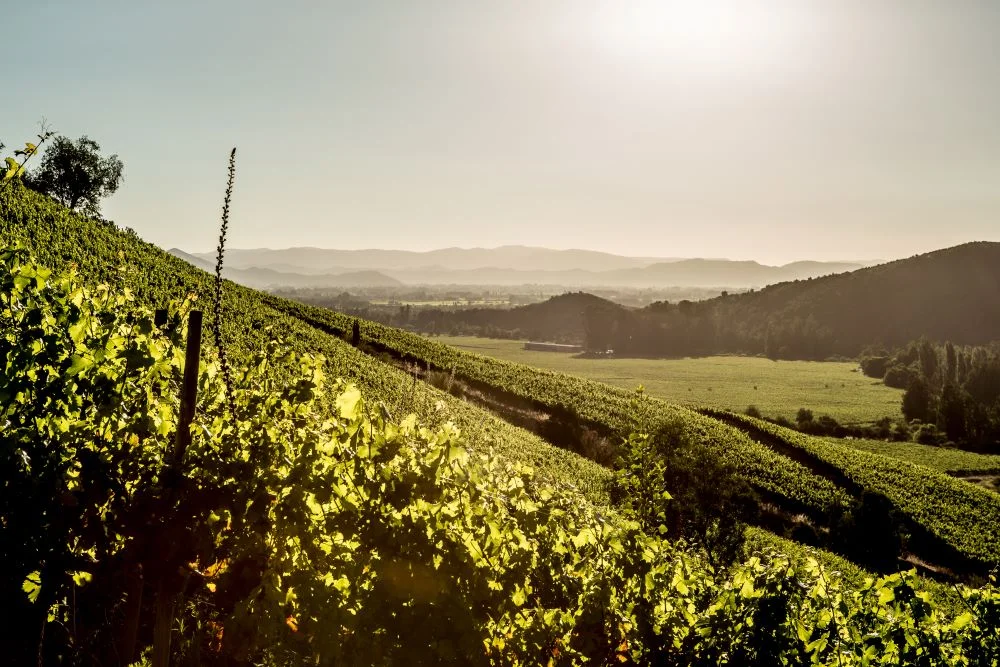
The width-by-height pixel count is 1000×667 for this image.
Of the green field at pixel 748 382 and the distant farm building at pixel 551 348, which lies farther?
the distant farm building at pixel 551 348

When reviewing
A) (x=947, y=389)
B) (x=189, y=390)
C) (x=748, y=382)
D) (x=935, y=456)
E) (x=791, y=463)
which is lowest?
(x=935, y=456)

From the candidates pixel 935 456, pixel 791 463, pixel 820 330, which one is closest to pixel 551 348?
pixel 820 330

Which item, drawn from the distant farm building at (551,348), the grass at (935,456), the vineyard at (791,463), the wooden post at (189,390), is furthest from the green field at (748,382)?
the wooden post at (189,390)

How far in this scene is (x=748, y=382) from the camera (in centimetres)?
13088

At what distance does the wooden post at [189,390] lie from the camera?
496cm

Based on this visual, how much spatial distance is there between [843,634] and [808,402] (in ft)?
387

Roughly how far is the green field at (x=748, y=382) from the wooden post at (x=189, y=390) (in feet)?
266

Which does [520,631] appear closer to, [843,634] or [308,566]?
[308,566]

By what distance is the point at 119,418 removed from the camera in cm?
523

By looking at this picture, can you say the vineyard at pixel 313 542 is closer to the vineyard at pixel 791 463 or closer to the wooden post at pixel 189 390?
the wooden post at pixel 189 390

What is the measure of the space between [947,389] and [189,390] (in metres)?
116

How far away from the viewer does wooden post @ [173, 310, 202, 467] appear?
195 inches

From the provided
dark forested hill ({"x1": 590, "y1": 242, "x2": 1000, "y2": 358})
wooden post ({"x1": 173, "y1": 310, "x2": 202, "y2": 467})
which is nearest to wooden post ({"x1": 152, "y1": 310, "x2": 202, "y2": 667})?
wooden post ({"x1": 173, "y1": 310, "x2": 202, "y2": 467})

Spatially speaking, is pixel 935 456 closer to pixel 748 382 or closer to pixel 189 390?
pixel 748 382
